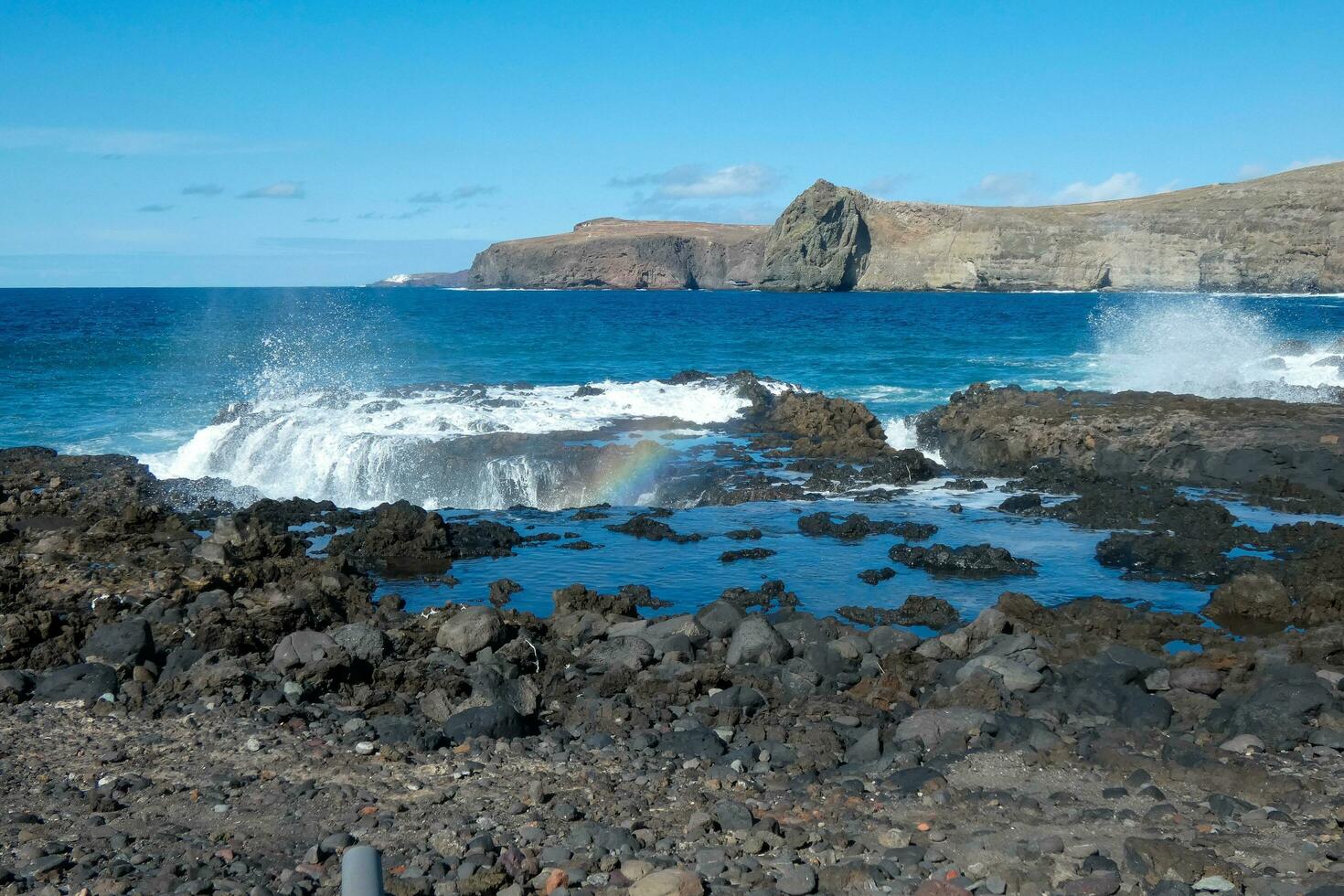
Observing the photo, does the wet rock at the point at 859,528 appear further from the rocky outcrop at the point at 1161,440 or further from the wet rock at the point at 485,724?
the wet rock at the point at 485,724

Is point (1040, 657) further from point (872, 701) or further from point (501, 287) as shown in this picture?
point (501, 287)

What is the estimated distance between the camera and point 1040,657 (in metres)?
9.15

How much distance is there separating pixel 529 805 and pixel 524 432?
56.0 feet

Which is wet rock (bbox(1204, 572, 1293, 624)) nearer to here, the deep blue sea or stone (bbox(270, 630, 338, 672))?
the deep blue sea

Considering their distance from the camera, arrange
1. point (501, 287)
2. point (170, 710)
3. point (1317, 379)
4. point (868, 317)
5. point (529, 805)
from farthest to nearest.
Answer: point (501, 287) → point (868, 317) → point (1317, 379) → point (170, 710) → point (529, 805)

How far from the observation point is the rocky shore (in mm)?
5672

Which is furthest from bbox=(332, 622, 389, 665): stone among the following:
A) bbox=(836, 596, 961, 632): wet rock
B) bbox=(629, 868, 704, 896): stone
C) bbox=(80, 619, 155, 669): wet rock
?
bbox=(836, 596, 961, 632): wet rock

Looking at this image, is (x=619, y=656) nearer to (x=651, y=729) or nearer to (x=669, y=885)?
(x=651, y=729)

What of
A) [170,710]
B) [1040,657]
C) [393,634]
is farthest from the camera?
[393,634]

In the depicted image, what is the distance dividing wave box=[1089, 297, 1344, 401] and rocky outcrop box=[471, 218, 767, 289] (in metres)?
91.8

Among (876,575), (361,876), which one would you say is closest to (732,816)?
(361,876)

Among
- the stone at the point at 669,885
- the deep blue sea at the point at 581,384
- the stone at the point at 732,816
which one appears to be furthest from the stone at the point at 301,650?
the stone at the point at 669,885

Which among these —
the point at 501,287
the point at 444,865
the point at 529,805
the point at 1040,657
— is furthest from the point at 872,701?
the point at 501,287

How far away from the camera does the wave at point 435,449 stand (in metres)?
20.1
